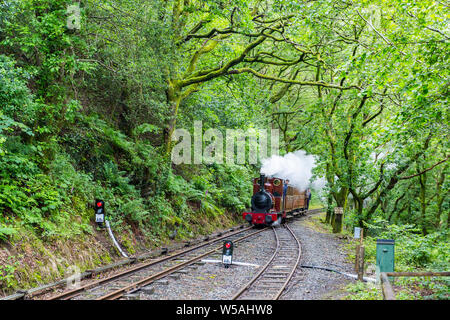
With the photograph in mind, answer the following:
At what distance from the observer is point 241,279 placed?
954 centimetres

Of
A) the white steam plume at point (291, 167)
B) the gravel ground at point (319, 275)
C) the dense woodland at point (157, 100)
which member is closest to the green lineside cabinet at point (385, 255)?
the gravel ground at point (319, 275)

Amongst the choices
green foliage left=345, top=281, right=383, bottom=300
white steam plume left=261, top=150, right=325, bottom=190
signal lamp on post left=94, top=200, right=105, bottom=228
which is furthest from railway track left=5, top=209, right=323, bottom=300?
white steam plume left=261, top=150, right=325, bottom=190

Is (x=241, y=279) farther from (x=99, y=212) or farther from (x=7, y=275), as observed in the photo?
(x=7, y=275)

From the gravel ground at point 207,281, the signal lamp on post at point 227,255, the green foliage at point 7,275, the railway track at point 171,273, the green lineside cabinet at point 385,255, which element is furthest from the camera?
the signal lamp on post at point 227,255

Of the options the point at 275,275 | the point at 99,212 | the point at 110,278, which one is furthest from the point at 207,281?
the point at 99,212

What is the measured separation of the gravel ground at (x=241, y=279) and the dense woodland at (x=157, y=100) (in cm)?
259

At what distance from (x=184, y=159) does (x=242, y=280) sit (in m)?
10.4

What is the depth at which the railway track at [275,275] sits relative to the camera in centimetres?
824

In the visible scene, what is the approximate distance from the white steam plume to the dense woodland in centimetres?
403

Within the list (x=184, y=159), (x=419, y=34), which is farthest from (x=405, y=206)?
(x=419, y=34)

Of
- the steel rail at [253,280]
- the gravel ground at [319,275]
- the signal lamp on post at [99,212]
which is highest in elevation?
the signal lamp on post at [99,212]

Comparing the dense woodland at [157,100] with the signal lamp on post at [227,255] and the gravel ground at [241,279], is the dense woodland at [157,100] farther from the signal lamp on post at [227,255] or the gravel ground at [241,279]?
the signal lamp on post at [227,255]

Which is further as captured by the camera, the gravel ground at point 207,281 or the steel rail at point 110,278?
the gravel ground at point 207,281
